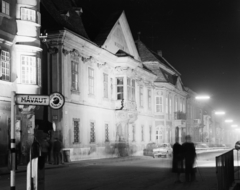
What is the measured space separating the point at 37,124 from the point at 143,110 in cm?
2290

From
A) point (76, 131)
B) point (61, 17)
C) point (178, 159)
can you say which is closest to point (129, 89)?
point (76, 131)

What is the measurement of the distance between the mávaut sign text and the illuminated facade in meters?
16.8

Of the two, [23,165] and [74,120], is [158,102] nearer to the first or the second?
[74,120]

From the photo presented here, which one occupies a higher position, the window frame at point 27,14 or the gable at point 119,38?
the gable at point 119,38

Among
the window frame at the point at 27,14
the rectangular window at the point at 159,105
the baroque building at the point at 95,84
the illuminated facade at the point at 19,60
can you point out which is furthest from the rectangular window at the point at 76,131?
the rectangular window at the point at 159,105

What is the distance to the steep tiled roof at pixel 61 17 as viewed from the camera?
121 ft

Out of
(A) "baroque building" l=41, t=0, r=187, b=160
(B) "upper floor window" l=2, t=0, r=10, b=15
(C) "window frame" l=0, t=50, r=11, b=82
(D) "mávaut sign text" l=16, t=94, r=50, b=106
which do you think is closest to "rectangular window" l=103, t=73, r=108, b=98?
(A) "baroque building" l=41, t=0, r=187, b=160

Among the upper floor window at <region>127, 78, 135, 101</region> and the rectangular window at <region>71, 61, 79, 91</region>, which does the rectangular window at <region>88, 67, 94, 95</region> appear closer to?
the rectangular window at <region>71, 61, 79, 91</region>

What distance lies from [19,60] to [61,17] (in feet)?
31.5

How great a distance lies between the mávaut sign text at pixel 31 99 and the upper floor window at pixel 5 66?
1690 centimetres

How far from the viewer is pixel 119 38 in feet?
160

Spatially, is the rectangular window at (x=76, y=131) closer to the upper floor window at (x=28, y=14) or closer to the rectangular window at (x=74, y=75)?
the rectangular window at (x=74, y=75)

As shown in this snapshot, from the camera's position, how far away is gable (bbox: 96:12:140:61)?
45594mm

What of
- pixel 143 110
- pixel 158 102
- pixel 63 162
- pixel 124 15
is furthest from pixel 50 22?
pixel 158 102
